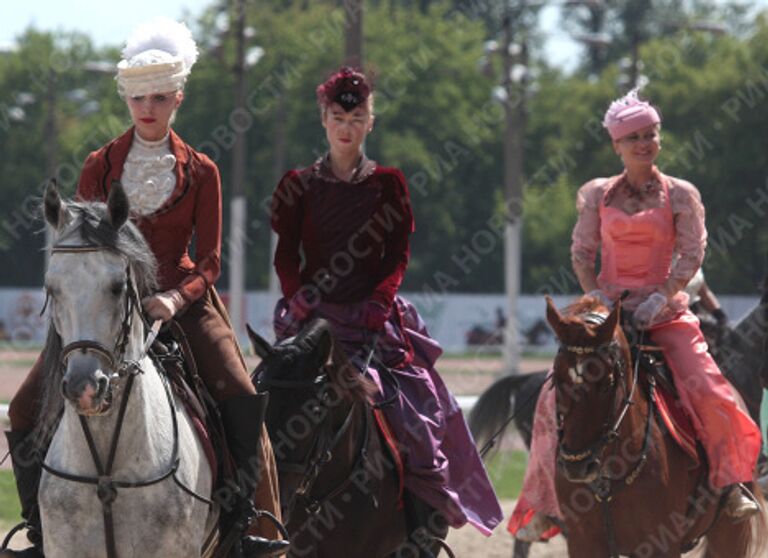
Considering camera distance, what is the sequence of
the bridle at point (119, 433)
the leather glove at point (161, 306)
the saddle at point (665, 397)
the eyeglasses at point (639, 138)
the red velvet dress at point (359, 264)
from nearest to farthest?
1. the bridle at point (119, 433)
2. the leather glove at point (161, 306)
3. the red velvet dress at point (359, 264)
4. the saddle at point (665, 397)
5. the eyeglasses at point (639, 138)

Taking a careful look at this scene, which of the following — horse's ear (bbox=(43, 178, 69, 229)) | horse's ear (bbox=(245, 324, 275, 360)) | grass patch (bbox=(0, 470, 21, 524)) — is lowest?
grass patch (bbox=(0, 470, 21, 524))

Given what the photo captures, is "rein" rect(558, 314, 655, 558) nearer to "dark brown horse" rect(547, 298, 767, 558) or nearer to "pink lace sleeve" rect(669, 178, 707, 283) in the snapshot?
"dark brown horse" rect(547, 298, 767, 558)

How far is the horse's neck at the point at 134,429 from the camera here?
629 cm

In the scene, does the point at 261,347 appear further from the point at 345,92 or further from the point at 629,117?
the point at 629,117

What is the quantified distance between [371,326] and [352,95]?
1158mm

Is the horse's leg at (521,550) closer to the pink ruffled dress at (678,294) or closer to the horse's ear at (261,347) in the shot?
the pink ruffled dress at (678,294)

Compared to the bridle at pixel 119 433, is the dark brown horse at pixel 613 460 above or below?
below

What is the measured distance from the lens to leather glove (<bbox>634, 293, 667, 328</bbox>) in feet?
31.0

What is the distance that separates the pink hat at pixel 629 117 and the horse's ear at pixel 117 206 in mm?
4087

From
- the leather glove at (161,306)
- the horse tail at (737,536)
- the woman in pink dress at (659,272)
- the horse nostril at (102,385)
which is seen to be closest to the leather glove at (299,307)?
the leather glove at (161,306)

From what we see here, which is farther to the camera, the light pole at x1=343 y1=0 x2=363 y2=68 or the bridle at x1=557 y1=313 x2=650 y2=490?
the light pole at x1=343 y1=0 x2=363 y2=68

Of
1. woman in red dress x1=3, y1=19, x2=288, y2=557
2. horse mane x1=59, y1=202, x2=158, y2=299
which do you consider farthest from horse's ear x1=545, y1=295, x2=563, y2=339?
horse mane x1=59, y1=202, x2=158, y2=299

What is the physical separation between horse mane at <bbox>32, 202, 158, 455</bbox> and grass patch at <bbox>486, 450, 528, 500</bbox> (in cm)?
997

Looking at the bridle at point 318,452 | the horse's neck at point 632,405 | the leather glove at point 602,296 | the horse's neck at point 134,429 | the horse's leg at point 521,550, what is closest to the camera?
the horse's neck at point 134,429
